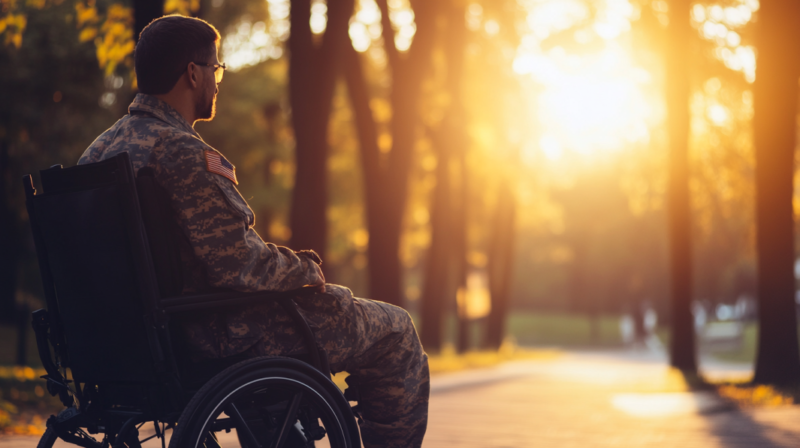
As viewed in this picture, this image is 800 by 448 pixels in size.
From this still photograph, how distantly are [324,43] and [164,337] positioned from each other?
10.2 metres

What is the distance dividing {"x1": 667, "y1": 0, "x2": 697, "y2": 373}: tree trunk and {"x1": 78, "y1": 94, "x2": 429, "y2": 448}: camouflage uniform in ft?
38.6

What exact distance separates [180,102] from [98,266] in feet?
2.15

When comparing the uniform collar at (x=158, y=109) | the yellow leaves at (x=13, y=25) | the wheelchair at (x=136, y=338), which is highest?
the yellow leaves at (x=13, y=25)

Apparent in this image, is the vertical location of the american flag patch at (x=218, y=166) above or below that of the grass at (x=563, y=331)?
above

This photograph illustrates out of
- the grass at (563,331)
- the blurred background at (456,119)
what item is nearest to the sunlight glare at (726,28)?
the blurred background at (456,119)

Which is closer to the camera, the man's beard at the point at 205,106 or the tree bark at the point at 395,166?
the man's beard at the point at 205,106

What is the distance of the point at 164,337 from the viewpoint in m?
2.91

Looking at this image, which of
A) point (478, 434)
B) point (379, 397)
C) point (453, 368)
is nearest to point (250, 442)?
point (379, 397)

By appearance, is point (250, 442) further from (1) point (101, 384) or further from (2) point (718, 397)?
(2) point (718, 397)

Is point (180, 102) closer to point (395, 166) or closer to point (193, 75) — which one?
point (193, 75)

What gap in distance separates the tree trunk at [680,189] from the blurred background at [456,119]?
0.03 m

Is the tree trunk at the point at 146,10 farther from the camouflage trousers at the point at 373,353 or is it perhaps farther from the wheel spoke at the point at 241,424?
the wheel spoke at the point at 241,424

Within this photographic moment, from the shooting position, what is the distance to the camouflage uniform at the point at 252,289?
2.93m

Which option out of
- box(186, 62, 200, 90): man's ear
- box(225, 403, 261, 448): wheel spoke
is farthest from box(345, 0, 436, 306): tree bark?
box(225, 403, 261, 448): wheel spoke
